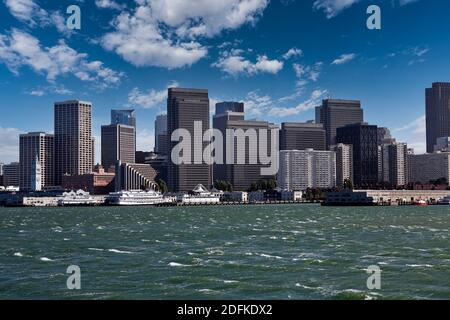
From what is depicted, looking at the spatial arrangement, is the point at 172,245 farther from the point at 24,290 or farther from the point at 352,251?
the point at 24,290

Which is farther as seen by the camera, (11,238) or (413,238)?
(11,238)

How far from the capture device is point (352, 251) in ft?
160

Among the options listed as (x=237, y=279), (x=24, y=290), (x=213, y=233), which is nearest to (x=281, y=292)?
(x=237, y=279)

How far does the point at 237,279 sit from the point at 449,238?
3138 cm

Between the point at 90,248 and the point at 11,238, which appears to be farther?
the point at 11,238

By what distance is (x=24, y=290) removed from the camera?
3312cm

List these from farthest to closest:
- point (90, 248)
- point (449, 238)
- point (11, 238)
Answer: point (11, 238), point (449, 238), point (90, 248)

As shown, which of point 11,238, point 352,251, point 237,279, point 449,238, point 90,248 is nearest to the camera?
point 237,279

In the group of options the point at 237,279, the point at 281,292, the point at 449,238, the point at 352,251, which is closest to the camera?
the point at 281,292
